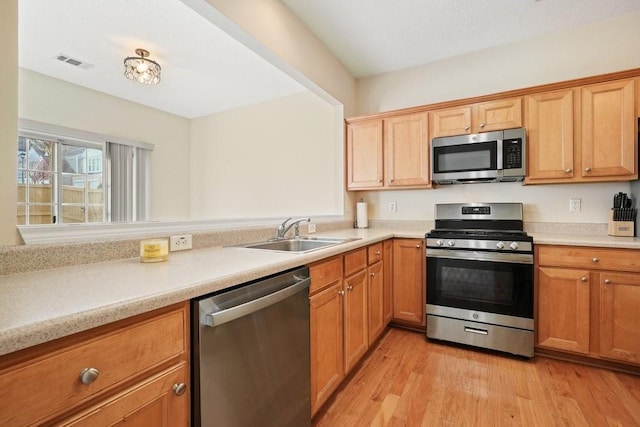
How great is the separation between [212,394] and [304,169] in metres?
2.97

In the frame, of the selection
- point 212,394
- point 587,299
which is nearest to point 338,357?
point 212,394

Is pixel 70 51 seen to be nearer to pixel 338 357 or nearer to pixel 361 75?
pixel 361 75

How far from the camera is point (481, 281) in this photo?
7.46ft

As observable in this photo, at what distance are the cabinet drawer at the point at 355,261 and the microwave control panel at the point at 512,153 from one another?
140 cm

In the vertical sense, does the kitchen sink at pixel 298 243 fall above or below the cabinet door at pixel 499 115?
below

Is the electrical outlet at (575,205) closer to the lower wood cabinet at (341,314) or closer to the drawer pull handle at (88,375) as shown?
the lower wood cabinet at (341,314)

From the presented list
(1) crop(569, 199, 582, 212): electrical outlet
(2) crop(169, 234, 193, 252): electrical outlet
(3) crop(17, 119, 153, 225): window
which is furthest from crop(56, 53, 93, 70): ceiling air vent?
(1) crop(569, 199, 582, 212): electrical outlet

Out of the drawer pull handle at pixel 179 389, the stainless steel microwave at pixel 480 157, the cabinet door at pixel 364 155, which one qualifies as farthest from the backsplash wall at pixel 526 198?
the drawer pull handle at pixel 179 389

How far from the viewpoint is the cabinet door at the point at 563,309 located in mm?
2025

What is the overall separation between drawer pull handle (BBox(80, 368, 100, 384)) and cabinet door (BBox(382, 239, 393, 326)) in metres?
2.08

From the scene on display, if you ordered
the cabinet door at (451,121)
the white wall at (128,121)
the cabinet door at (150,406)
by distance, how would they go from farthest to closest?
the white wall at (128,121)
the cabinet door at (451,121)
the cabinet door at (150,406)

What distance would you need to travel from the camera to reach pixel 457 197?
296 cm

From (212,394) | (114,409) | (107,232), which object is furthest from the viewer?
(107,232)

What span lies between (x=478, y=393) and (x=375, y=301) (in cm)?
83
